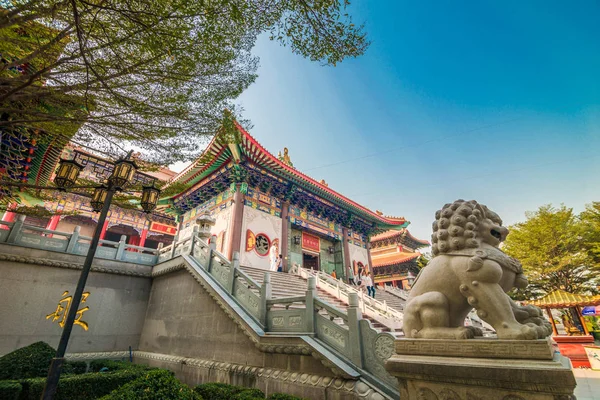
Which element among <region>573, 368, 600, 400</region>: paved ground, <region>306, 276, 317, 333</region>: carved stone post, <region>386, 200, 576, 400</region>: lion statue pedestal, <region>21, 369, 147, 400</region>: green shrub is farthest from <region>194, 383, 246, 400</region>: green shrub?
<region>573, 368, 600, 400</region>: paved ground

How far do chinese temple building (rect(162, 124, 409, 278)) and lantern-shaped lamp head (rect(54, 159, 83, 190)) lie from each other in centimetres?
504

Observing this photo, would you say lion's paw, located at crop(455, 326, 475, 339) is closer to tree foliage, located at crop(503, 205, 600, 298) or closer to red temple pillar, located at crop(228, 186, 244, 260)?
red temple pillar, located at crop(228, 186, 244, 260)

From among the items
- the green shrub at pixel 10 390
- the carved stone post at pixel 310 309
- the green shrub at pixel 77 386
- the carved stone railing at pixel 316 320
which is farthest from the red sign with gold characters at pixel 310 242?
the green shrub at pixel 10 390

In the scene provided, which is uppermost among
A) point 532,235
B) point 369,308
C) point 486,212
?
point 532,235

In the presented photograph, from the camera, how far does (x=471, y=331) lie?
2297 mm

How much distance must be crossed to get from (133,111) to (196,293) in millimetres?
4433

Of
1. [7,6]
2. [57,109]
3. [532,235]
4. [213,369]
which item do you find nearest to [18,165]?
[57,109]

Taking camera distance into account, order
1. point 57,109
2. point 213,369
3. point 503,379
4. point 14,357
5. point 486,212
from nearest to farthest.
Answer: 1. point 503,379
2. point 486,212
3. point 57,109
4. point 14,357
5. point 213,369

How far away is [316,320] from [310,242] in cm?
1042

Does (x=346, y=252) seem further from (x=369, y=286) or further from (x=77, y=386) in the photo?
(x=77, y=386)

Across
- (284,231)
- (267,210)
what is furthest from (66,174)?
(284,231)

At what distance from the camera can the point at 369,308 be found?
7859mm

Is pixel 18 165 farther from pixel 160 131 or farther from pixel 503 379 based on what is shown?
pixel 503 379

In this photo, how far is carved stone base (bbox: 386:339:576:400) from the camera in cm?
177
